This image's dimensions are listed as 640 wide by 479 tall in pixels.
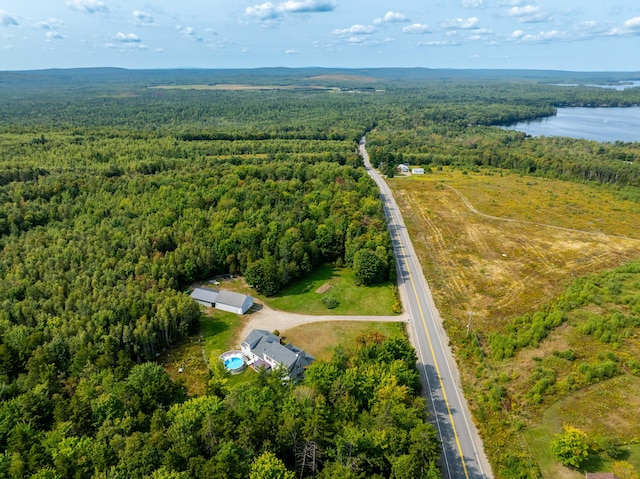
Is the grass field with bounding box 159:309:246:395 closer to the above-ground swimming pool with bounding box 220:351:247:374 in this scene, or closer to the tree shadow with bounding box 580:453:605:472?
the above-ground swimming pool with bounding box 220:351:247:374

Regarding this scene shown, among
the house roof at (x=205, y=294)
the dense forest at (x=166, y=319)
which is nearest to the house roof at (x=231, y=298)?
the house roof at (x=205, y=294)

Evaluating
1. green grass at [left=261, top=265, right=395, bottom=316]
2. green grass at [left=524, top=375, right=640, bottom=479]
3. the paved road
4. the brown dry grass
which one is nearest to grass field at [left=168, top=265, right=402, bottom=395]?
green grass at [left=261, top=265, right=395, bottom=316]

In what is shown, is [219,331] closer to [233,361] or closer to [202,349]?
[202,349]

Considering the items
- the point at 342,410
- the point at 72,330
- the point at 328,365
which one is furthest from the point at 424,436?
the point at 72,330

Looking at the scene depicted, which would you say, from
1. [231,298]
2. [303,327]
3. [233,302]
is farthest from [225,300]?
[303,327]

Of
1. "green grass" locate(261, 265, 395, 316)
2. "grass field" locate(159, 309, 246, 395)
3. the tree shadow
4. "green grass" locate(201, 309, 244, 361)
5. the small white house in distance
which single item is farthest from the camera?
"green grass" locate(261, 265, 395, 316)

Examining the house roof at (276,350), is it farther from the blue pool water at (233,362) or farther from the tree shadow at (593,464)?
the tree shadow at (593,464)

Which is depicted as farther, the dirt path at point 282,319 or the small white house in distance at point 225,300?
the small white house in distance at point 225,300
